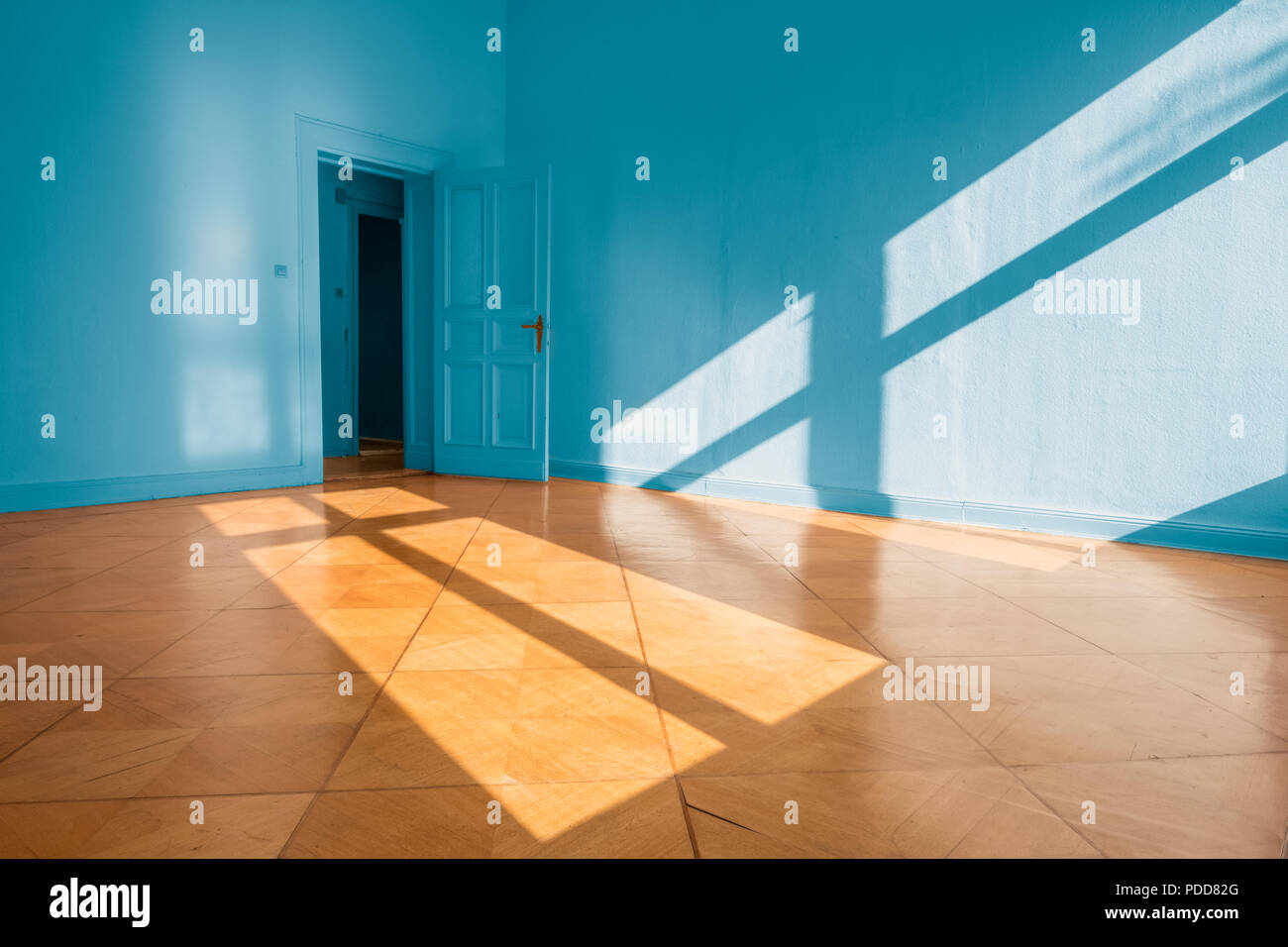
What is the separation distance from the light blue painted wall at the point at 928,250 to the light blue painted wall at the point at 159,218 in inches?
74.1

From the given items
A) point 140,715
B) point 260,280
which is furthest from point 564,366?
point 140,715

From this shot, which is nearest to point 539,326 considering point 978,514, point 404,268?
point 404,268

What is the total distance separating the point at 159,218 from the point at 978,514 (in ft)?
18.2

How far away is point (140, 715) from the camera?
7.02ft

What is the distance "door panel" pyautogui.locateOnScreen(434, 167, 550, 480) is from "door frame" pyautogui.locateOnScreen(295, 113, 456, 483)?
25cm

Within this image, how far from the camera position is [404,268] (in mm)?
7418

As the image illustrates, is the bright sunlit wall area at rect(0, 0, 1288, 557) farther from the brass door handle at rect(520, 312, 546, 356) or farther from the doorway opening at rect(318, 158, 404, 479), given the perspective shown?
the doorway opening at rect(318, 158, 404, 479)

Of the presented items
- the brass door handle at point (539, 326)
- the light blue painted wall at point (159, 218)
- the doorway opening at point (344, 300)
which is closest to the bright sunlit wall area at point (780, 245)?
the light blue painted wall at point (159, 218)

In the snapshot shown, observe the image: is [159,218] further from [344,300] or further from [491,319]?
[344,300]

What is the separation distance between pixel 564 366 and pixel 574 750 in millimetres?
5317

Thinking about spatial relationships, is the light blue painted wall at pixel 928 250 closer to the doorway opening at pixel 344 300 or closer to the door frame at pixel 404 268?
the door frame at pixel 404 268

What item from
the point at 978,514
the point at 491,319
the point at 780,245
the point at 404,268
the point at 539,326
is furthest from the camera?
the point at 404,268

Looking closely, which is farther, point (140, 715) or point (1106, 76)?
point (1106, 76)
